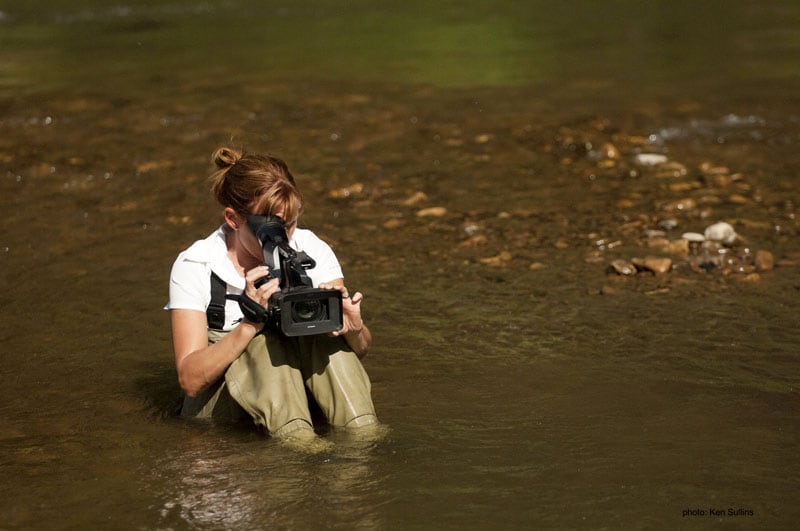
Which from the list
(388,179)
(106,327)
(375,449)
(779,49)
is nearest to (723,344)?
(375,449)

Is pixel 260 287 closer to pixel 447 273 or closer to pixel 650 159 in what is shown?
pixel 447 273

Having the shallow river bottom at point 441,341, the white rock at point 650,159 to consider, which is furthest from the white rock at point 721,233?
the white rock at point 650,159

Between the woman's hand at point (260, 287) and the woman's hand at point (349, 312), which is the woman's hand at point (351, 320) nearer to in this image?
the woman's hand at point (349, 312)

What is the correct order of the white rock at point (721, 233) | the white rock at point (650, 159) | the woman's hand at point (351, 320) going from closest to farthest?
1. the woman's hand at point (351, 320)
2. the white rock at point (721, 233)
3. the white rock at point (650, 159)

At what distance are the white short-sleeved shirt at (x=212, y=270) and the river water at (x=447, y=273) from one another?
18.7 inches

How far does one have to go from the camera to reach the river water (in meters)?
3.62

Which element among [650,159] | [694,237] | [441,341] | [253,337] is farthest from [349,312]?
[650,159]

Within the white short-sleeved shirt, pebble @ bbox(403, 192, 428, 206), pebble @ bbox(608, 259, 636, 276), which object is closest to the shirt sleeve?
the white short-sleeved shirt

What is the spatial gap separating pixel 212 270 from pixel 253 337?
0.94 feet

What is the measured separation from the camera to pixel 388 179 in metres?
7.62

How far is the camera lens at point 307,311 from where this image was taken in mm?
3668

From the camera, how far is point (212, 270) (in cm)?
398

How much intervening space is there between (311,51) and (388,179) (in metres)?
5.03

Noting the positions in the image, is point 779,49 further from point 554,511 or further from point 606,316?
point 554,511
